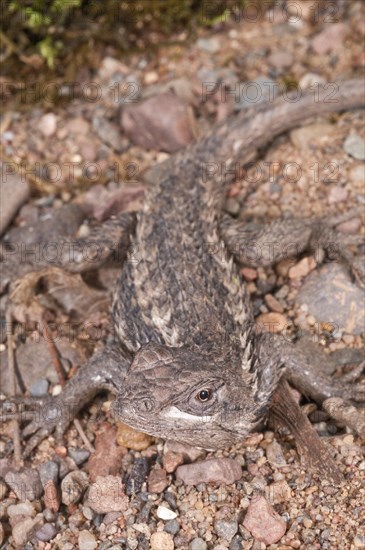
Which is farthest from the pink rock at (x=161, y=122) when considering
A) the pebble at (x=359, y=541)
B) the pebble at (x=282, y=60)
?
the pebble at (x=359, y=541)

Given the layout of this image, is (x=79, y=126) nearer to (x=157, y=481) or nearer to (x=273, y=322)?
(x=273, y=322)

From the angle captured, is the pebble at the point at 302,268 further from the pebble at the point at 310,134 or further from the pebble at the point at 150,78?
the pebble at the point at 150,78

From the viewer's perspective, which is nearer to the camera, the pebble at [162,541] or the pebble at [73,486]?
the pebble at [162,541]

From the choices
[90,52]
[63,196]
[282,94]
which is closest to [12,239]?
[63,196]

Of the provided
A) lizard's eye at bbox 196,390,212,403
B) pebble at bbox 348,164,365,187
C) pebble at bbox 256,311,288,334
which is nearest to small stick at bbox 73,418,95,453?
lizard's eye at bbox 196,390,212,403

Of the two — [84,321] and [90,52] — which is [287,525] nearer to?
[84,321]

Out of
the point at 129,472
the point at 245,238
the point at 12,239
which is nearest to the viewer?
the point at 129,472
